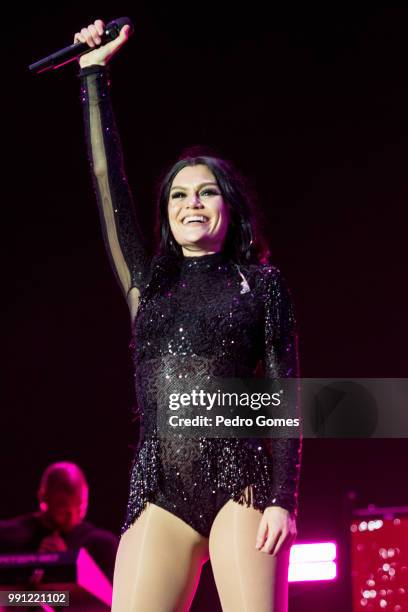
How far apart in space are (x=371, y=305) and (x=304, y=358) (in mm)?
363

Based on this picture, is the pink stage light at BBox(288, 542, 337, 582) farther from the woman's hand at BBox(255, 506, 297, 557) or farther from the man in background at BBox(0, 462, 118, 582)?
the woman's hand at BBox(255, 506, 297, 557)

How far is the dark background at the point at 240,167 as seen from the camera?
3.61 metres

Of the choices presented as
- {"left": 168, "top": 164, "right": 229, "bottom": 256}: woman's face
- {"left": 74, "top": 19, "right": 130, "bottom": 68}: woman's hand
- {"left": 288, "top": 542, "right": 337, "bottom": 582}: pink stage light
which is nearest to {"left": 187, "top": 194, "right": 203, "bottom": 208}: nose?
{"left": 168, "top": 164, "right": 229, "bottom": 256}: woman's face

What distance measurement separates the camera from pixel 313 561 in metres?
3.81

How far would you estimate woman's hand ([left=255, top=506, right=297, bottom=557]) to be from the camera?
1.55 metres

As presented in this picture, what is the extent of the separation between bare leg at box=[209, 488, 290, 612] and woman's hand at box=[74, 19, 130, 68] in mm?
1022

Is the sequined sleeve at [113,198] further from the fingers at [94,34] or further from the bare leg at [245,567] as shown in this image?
the bare leg at [245,567]

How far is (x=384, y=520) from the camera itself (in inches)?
141

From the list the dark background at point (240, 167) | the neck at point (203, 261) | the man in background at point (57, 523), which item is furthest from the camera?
the dark background at point (240, 167)

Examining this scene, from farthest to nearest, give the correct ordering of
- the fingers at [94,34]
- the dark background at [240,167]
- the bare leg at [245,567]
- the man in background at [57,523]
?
the dark background at [240,167], the man in background at [57,523], the fingers at [94,34], the bare leg at [245,567]

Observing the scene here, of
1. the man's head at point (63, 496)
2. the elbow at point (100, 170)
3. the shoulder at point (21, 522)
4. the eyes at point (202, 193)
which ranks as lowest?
the shoulder at point (21, 522)

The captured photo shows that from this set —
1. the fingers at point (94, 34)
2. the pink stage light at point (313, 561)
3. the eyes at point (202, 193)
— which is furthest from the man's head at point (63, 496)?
the fingers at point (94, 34)

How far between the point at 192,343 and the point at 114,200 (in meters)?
0.39

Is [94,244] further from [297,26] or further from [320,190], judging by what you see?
[297,26]
